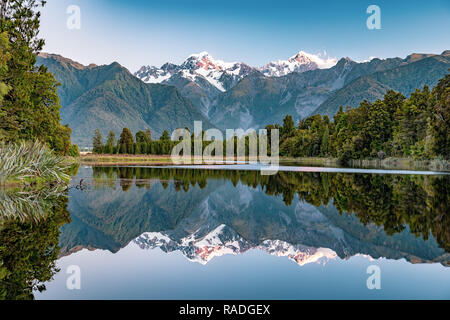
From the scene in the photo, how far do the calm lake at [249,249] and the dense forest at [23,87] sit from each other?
1122 cm

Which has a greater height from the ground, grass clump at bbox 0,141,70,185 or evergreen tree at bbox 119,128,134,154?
evergreen tree at bbox 119,128,134,154

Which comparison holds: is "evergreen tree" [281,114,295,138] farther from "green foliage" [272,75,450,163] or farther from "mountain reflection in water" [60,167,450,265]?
"mountain reflection in water" [60,167,450,265]

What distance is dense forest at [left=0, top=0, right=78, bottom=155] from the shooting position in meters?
27.7

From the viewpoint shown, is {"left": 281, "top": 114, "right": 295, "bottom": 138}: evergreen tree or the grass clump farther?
{"left": 281, "top": 114, "right": 295, "bottom": 138}: evergreen tree

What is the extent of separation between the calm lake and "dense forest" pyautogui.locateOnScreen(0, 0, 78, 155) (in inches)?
442

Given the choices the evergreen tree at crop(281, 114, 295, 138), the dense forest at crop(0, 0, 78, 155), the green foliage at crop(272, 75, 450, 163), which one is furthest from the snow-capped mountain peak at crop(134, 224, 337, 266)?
the evergreen tree at crop(281, 114, 295, 138)

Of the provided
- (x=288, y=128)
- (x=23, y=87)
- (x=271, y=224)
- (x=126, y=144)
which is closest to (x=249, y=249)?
(x=271, y=224)

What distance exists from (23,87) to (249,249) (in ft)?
91.7

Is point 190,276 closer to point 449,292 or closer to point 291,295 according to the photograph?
point 291,295

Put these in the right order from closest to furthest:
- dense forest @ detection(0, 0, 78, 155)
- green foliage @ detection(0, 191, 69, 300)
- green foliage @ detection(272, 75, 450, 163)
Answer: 1. green foliage @ detection(0, 191, 69, 300)
2. dense forest @ detection(0, 0, 78, 155)
3. green foliage @ detection(272, 75, 450, 163)

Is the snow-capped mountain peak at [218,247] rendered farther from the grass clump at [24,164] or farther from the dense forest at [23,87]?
the dense forest at [23,87]
